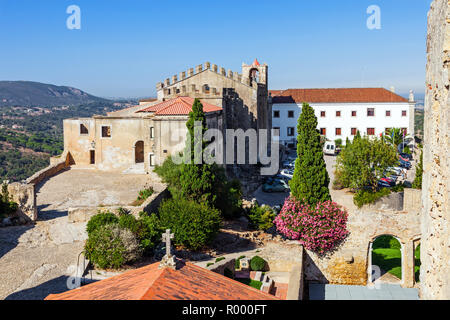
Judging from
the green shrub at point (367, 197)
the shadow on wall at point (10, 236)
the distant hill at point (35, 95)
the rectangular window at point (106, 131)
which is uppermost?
the distant hill at point (35, 95)

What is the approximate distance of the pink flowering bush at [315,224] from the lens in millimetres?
16594

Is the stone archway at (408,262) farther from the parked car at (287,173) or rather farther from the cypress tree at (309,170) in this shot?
the parked car at (287,173)

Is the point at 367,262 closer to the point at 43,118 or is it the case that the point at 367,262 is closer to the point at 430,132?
the point at 430,132

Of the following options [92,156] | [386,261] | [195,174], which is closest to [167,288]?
[195,174]

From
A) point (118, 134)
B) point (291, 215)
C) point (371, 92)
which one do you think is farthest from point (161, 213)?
point (371, 92)

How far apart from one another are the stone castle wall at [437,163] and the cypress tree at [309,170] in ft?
45.4

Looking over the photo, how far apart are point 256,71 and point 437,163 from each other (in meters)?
36.7

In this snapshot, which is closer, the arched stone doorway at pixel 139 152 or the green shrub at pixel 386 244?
the green shrub at pixel 386 244

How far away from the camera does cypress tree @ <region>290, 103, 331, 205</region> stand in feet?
64.8

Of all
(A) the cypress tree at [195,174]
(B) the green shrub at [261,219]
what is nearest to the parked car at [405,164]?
(B) the green shrub at [261,219]

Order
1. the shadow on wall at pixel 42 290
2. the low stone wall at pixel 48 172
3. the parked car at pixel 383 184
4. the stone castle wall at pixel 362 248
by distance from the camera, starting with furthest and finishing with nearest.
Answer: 1. the parked car at pixel 383 184
2. the low stone wall at pixel 48 172
3. the stone castle wall at pixel 362 248
4. the shadow on wall at pixel 42 290

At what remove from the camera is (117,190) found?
22031 mm

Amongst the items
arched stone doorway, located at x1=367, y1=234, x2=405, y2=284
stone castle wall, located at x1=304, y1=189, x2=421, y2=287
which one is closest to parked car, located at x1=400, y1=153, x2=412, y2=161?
arched stone doorway, located at x1=367, y1=234, x2=405, y2=284

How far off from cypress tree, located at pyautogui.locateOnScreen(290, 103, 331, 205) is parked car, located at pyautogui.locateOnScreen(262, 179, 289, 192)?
1143cm
